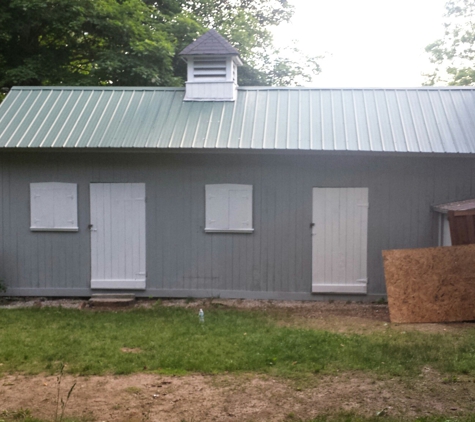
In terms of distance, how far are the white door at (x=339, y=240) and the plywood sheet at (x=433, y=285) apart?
143 centimetres

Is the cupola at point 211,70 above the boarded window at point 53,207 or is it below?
above

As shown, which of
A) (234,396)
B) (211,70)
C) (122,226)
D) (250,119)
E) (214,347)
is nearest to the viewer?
(234,396)

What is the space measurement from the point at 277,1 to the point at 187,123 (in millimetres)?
15759

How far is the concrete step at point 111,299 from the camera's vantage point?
31.4ft

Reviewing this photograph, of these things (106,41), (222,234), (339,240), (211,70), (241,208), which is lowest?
(339,240)

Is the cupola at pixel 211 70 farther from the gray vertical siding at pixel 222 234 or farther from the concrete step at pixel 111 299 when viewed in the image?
the concrete step at pixel 111 299

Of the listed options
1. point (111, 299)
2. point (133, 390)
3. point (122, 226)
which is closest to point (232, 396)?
point (133, 390)

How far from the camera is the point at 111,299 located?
9.70m

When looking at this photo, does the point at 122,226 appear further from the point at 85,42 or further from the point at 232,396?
the point at 85,42

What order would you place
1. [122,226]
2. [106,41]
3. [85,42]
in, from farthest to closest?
[85,42] < [106,41] < [122,226]

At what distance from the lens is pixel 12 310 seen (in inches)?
358

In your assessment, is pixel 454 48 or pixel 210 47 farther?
pixel 454 48

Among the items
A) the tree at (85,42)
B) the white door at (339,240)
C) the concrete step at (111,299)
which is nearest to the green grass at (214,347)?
the concrete step at (111,299)

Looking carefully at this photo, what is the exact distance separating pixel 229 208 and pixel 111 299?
8.25 ft
